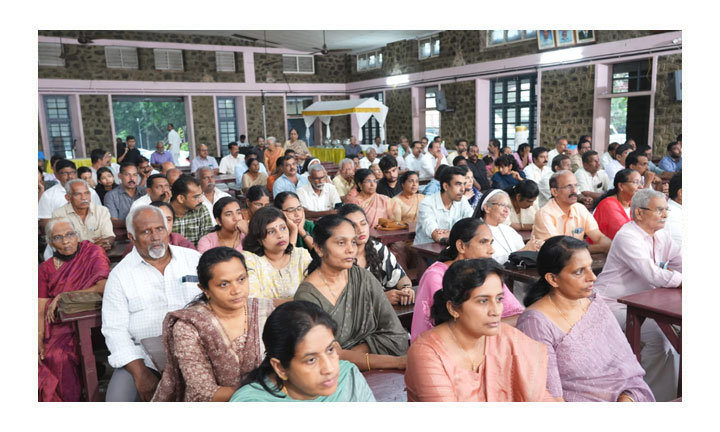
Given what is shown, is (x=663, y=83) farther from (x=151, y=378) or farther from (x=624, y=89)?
(x=151, y=378)

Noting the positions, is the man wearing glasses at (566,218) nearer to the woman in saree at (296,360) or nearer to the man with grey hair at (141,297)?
the man with grey hair at (141,297)

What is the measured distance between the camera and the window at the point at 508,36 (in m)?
9.51

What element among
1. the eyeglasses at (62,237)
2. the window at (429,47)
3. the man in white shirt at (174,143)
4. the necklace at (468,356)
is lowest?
the necklace at (468,356)

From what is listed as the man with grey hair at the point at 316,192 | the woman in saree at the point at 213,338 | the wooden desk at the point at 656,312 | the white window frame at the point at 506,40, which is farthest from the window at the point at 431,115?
the woman in saree at the point at 213,338

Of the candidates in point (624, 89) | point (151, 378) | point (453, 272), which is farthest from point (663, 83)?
point (151, 378)

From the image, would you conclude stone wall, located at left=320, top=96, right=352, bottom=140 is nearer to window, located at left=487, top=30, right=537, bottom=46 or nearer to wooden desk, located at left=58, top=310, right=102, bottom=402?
window, located at left=487, top=30, right=537, bottom=46

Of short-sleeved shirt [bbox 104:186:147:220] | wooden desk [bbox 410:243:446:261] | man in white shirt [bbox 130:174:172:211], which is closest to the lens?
wooden desk [bbox 410:243:446:261]

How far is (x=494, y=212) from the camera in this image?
10.3 ft

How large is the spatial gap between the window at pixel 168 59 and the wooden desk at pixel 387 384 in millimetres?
13366

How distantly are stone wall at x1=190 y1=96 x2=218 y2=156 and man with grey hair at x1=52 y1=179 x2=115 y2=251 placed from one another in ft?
35.0

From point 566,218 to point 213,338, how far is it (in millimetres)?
2661

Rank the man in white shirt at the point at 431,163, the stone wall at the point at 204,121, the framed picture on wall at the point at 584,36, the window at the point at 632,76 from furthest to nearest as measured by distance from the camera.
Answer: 1. the stone wall at the point at 204,121
2. the framed picture on wall at the point at 584,36
3. the man in white shirt at the point at 431,163
4. the window at the point at 632,76

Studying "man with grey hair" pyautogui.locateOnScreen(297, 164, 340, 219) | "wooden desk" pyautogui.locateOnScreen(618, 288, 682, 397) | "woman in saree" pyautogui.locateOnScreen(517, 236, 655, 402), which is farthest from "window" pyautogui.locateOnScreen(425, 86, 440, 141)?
"woman in saree" pyautogui.locateOnScreen(517, 236, 655, 402)

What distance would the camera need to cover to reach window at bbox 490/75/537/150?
33.2 feet
